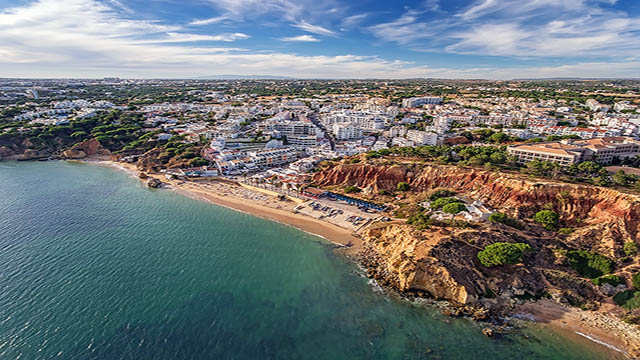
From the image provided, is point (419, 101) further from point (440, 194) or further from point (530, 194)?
point (530, 194)

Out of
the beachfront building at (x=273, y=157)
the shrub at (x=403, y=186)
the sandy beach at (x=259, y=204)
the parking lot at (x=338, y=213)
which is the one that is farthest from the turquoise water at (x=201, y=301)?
the beachfront building at (x=273, y=157)

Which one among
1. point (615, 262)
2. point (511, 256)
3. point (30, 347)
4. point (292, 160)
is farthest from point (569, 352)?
point (292, 160)

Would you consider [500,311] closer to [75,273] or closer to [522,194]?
[522,194]

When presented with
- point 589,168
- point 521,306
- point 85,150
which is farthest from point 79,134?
point 589,168

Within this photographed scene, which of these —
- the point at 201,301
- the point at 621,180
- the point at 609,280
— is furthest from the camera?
the point at 621,180

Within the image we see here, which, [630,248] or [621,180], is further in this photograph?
[621,180]

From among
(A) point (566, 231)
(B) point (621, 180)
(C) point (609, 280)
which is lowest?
(C) point (609, 280)

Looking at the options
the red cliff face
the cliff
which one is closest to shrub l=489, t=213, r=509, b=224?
the cliff
